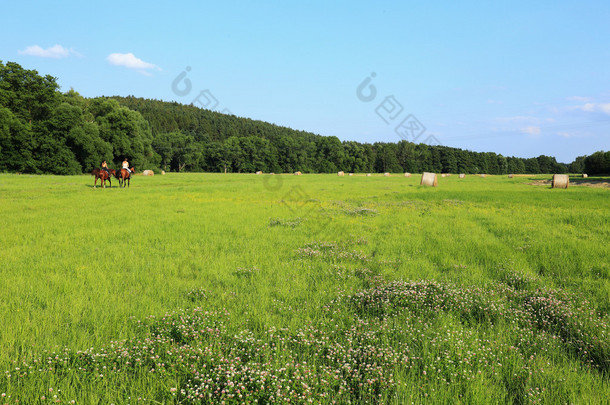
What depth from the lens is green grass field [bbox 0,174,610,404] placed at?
155 inches

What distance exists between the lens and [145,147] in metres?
96.1

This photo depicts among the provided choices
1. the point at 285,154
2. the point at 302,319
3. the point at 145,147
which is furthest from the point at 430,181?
the point at 285,154

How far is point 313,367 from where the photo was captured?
4.27 metres

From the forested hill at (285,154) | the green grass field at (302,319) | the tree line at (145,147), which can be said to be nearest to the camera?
the green grass field at (302,319)

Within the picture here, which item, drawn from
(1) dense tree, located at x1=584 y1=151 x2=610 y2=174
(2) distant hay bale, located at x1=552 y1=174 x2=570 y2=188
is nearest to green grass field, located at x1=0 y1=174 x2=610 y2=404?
(2) distant hay bale, located at x1=552 y1=174 x2=570 y2=188

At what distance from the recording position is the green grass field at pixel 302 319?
394cm

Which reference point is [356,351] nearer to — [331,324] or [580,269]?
[331,324]

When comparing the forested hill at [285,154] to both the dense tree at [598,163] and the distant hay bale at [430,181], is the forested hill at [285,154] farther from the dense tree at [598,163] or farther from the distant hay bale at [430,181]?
the distant hay bale at [430,181]

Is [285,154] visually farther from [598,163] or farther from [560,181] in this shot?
[560,181]

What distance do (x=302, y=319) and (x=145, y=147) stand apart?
105 m

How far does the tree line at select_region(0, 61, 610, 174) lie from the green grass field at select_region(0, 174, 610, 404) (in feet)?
243

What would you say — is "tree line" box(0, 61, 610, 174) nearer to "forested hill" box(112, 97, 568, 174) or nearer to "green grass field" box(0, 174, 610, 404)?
"forested hill" box(112, 97, 568, 174)

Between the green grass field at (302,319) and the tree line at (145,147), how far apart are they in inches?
2911

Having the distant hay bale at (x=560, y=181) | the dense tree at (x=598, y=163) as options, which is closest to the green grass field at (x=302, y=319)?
the distant hay bale at (x=560, y=181)
